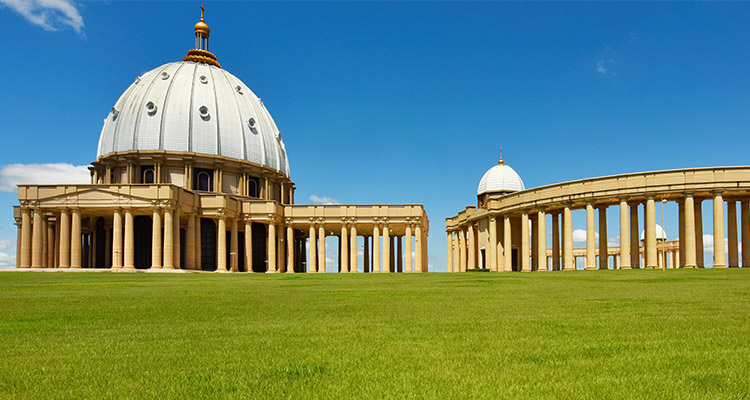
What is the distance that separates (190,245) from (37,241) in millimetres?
18325

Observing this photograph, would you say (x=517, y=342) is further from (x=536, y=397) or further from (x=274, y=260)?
(x=274, y=260)

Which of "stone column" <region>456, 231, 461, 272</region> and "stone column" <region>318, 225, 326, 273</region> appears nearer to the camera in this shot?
"stone column" <region>318, 225, 326, 273</region>

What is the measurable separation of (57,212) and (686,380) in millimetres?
83098

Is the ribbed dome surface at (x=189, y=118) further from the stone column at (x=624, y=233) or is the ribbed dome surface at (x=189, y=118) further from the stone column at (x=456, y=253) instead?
the stone column at (x=624, y=233)

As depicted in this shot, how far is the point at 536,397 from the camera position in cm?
633

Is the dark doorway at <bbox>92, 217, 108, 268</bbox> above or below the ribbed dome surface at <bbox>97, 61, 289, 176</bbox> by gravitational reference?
below

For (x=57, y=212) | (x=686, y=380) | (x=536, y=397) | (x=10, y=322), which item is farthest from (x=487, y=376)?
(x=57, y=212)

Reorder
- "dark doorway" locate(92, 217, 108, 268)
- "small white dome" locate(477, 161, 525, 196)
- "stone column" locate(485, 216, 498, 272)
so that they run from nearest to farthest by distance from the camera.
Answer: "stone column" locate(485, 216, 498, 272), "dark doorway" locate(92, 217, 108, 268), "small white dome" locate(477, 161, 525, 196)

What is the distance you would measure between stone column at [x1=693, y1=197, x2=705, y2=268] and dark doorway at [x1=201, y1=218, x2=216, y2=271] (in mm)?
65801

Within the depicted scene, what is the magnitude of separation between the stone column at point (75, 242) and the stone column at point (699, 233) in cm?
7145

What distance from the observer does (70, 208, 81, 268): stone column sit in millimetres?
73106

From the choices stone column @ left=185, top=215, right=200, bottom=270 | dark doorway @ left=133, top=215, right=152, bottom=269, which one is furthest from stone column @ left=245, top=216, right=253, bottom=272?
dark doorway @ left=133, top=215, right=152, bottom=269

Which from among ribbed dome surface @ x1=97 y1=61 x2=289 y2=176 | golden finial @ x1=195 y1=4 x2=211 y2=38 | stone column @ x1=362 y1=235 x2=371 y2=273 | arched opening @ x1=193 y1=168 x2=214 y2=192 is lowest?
stone column @ x1=362 y1=235 x2=371 y2=273

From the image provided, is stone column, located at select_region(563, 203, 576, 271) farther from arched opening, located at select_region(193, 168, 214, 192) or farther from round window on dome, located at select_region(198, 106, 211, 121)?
round window on dome, located at select_region(198, 106, 211, 121)
